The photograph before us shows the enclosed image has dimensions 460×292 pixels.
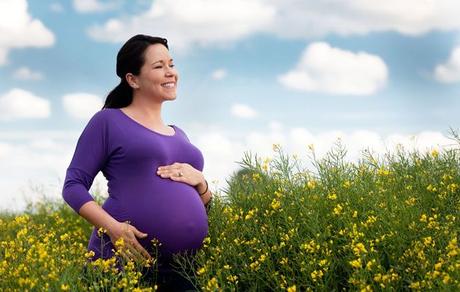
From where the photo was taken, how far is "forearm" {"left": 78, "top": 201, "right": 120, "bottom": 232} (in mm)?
4328

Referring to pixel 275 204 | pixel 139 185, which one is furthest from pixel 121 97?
pixel 275 204

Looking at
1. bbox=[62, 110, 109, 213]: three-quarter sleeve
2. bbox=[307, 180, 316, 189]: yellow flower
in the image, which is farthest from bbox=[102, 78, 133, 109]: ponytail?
bbox=[307, 180, 316, 189]: yellow flower

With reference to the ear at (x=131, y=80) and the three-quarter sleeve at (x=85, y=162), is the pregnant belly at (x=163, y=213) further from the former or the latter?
the ear at (x=131, y=80)

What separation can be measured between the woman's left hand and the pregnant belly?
4 centimetres

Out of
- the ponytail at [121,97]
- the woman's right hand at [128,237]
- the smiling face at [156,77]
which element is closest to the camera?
the woman's right hand at [128,237]

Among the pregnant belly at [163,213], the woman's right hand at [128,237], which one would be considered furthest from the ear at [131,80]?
the woman's right hand at [128,237]

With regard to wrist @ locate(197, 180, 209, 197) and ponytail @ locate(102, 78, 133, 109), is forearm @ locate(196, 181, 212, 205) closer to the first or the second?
wrist @ locate(197, 180, 209, 197)

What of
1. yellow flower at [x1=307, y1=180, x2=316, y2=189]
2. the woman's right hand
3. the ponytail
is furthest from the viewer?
yellow flower at [x1=307, y1=180, x2=316, y2=189]

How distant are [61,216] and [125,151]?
5163 mm

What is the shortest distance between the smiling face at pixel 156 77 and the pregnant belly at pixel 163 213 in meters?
0.66

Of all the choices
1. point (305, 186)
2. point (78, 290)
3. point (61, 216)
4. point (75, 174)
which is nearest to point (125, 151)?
point (75, 174)

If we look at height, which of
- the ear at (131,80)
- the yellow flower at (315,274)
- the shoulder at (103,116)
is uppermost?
the ear at (131,80)

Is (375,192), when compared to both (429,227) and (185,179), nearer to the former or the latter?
(429,227)

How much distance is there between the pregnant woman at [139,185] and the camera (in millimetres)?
4418
